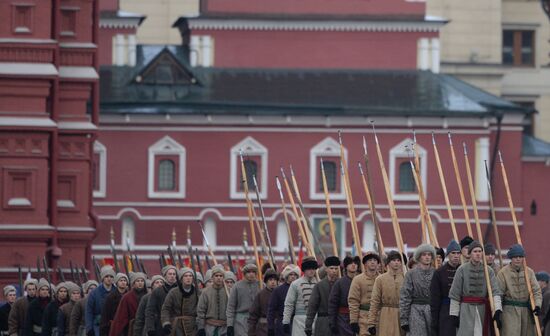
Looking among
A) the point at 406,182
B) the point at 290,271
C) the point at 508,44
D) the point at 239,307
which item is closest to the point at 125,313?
the point at 239,307

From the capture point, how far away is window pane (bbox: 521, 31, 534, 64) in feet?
337

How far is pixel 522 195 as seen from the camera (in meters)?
80.9

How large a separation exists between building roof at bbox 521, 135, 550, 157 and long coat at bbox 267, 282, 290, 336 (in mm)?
47472

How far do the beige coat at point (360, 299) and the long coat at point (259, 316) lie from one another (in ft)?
8.38

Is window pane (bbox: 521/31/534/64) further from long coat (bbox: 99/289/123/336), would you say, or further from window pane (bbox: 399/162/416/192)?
long coat (bbox: 99/289/123/336)

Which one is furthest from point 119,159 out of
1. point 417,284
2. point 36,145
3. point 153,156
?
point 417,284

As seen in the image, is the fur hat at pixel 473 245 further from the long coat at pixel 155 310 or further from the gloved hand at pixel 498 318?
the long coat at pixel 155 310

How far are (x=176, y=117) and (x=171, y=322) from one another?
4272 cm

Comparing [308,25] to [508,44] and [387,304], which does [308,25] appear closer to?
[508,44]

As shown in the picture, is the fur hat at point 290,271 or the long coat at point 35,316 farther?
the long coat at point 35,316

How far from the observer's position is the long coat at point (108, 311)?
124 ft

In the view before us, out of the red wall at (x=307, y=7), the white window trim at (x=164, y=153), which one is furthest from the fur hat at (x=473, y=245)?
the red wall at (x=307, y=7)

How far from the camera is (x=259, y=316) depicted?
35.1 metres

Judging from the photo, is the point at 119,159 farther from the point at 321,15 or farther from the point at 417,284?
the point at 417,284
